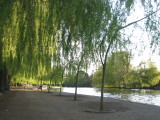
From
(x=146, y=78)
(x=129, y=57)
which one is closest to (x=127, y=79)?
(x=146, y=78)

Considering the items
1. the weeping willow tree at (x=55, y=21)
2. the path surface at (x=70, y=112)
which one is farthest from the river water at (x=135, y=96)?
the weeping willow tree at (x=55, y=21)

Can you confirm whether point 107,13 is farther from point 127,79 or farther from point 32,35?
point 127,79

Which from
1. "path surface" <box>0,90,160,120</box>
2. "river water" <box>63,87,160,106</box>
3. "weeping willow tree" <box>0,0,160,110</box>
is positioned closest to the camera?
"weeping willow tree" <box>0,0,160,110</box>

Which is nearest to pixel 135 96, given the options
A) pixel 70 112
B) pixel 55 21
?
pixel 70 112

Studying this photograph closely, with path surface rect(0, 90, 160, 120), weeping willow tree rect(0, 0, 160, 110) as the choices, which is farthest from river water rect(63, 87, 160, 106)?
weeping willow tree rect(0, 0, 160, 110)

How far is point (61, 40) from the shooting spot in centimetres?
766

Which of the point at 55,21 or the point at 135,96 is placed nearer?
the point at 55,21

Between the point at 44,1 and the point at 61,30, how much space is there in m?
1.24

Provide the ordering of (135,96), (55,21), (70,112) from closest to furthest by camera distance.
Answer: (55,21) → (70,112) → (135,96)

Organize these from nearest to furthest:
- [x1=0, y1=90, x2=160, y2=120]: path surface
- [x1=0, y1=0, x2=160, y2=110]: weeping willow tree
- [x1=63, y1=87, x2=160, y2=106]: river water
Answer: [x1=0, y1=0, x2=160, y2=110]: weeping willow tree → [x1=0, y1=90, x2=160, y2=120]: path surface → [x1=63, y1=87, x2=160, y2=106]: river water

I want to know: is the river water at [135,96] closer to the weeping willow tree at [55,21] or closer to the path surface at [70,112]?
the path surface at [70,112]

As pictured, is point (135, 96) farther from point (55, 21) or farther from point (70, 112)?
point (55, 21)

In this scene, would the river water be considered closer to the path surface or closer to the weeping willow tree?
the path surface

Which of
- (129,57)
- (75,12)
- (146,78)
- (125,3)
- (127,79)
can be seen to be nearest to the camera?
(75,12)
